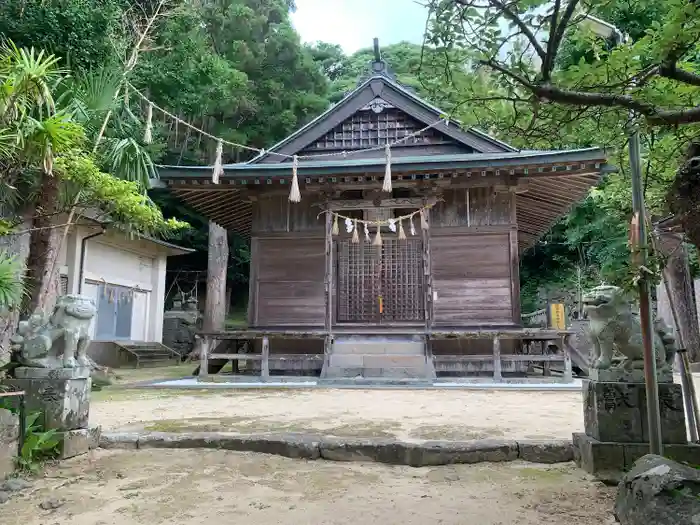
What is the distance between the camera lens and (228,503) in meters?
3.25

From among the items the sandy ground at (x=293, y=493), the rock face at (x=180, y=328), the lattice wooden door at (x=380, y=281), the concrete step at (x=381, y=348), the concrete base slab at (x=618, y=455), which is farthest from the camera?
the rock face at (x=180, y=328)

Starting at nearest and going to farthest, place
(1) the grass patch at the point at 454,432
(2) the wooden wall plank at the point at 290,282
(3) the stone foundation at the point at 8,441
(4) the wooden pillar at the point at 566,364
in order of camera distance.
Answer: (3) the stone foundation at the point at 8,441 < (1) the grass patch at the point at 454,432 < (4) the wooden pillar at the point at 566,364 < (2) the wooden wall plank at the point at 290,282

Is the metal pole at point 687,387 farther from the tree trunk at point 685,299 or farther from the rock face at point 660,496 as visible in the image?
the tree trunk at point 685,299

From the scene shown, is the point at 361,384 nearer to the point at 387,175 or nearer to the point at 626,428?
the point at 387,175

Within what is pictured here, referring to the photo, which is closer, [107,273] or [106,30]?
[106,30]

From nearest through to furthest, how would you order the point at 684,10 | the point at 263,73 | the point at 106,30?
the point at 684,10
the point at 106,30
the point at 263,73

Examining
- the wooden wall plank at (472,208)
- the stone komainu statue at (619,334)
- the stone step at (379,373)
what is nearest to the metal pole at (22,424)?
the stone komainu statue at (619,334)

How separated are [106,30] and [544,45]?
10527 mm

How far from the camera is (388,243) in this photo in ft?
40.2

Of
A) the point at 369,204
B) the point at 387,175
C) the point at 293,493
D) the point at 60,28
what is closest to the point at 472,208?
the point at 369,204

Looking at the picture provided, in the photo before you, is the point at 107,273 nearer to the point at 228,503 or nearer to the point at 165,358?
the point at 165,358

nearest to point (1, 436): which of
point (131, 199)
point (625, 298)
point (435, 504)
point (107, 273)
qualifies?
point (435, 504)

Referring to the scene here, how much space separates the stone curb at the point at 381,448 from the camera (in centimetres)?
416

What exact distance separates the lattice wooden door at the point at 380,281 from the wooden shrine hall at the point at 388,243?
3 centimetres
